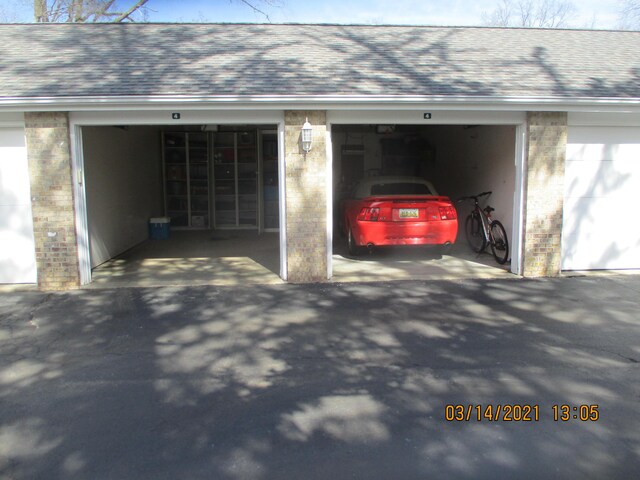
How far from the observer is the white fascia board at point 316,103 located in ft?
23.4

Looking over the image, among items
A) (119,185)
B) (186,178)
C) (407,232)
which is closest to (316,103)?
(407,232)

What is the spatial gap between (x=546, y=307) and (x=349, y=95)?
3.68 meters

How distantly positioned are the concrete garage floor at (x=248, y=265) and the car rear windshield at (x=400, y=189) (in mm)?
1054

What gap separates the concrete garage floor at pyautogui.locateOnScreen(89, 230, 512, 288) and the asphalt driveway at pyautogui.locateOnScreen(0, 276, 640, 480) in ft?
3.44

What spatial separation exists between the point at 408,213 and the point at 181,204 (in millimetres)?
7569

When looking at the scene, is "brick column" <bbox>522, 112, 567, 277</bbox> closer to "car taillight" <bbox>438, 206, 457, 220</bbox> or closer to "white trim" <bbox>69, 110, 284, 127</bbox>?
"car taillight" <bbox>438, 206, 457, 220</bbox>

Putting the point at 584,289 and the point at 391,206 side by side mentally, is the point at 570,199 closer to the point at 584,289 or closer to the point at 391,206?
the point at 584,289

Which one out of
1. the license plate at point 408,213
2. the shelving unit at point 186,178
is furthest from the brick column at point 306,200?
the shelving unit at point 186,178

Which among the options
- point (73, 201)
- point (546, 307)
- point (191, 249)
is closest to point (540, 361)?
point (546, 307)

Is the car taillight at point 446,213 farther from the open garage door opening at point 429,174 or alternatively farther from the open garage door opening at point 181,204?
the open garage door opening at point 181,204

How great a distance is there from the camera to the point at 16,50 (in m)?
8.95

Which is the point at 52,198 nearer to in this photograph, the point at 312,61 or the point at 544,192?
the point at 312,61

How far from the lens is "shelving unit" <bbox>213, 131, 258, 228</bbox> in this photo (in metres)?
14.0
